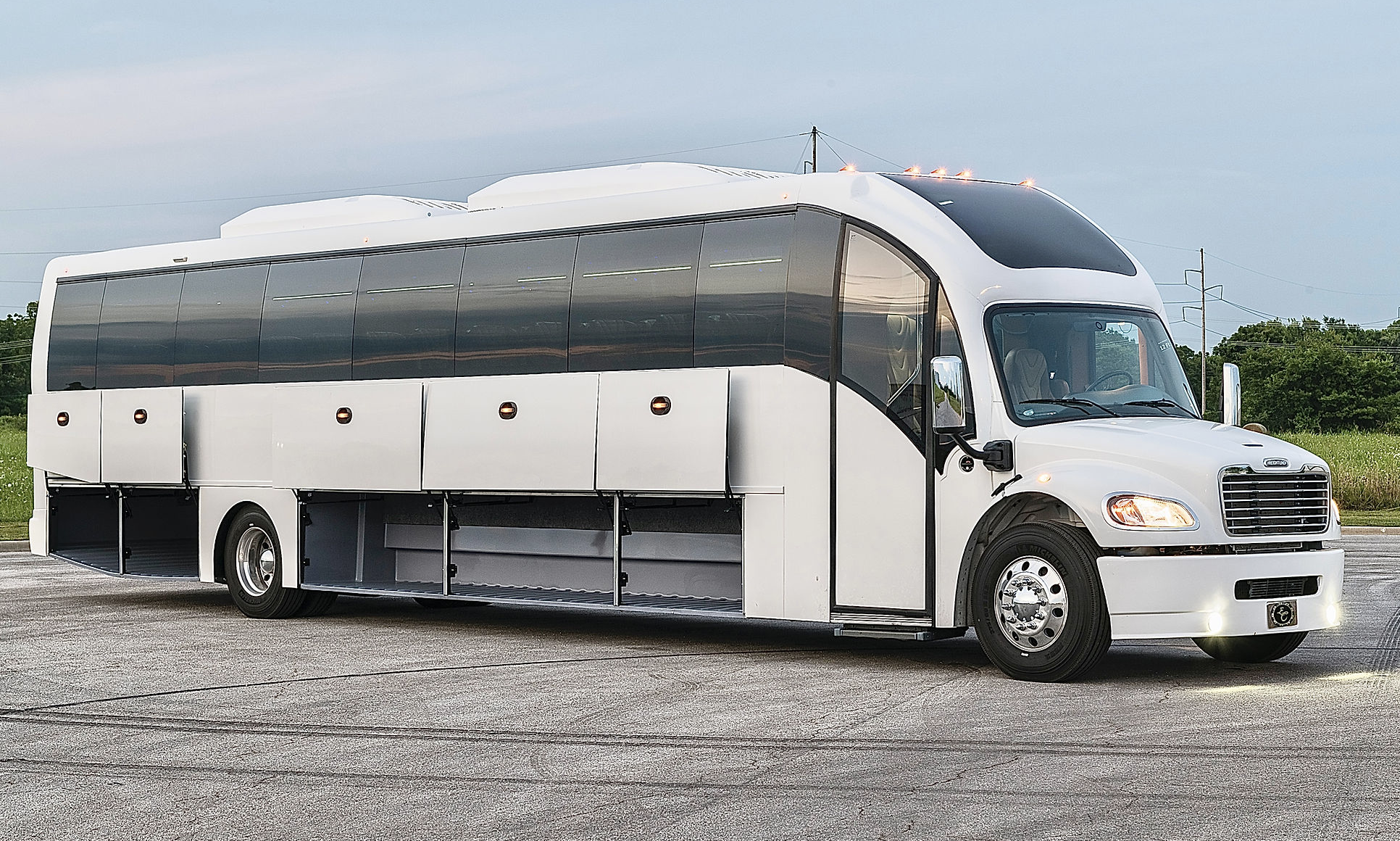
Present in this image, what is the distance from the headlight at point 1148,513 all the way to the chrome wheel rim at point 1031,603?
1.91ft

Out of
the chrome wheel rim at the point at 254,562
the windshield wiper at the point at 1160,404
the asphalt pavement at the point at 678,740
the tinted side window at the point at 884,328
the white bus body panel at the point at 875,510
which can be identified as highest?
the tinted side window at the point at 884,328

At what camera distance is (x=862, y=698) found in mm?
10844

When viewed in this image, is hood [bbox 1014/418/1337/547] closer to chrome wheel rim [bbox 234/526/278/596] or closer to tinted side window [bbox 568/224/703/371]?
tinted side window [bbox 568/224/703/371]

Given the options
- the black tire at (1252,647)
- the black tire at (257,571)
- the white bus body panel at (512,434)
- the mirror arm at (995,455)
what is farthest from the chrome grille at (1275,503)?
the black tire at (257,571)

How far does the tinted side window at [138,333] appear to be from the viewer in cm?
1798

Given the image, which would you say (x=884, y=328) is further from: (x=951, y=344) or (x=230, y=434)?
(x=230, y=434)

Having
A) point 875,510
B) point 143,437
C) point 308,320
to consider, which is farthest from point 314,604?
point 875,510

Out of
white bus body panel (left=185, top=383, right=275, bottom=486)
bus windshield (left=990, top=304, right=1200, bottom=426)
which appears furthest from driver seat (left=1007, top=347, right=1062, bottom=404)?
white bus body panel (left=185, top=383, right=275, bottom=486)

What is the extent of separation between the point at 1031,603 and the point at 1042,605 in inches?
3.0

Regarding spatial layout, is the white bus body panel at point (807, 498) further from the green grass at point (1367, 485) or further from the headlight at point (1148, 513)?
the green grass at point (1367, 485)

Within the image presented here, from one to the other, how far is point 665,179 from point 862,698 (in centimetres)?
520

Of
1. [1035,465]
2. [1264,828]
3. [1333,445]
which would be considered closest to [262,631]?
[1035,465]

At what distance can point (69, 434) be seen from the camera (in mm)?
18688

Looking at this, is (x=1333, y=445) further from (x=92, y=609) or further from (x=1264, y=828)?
(x=1264, y=828)
